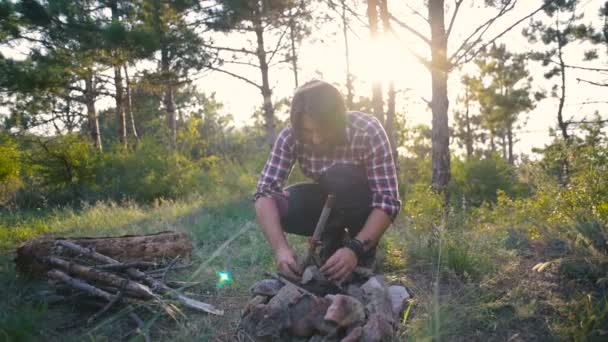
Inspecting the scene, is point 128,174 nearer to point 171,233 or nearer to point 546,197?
point 171,233

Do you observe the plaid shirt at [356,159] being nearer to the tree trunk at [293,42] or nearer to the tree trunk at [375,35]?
the tree trunk at [375,35]

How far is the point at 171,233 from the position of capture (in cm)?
389

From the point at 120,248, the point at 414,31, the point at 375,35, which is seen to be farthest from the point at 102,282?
the point at 375,35

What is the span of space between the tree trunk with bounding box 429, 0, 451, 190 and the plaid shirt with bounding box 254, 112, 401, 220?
11.3 feet

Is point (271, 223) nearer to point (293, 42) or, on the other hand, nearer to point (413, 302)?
point (413, 302)

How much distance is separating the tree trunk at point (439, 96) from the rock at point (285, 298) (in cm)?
400

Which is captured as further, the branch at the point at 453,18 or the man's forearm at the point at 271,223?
the branch at the point at 453,18

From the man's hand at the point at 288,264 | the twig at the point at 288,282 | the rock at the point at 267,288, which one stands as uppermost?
the man's hand at the point at 288,264

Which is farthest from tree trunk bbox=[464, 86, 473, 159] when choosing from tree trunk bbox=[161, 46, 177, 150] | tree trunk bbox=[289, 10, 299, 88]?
tree trunk bbox=[161, 46, 177, 150]

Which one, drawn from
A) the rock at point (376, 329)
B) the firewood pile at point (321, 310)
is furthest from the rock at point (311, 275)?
the rock at point (376, 329)

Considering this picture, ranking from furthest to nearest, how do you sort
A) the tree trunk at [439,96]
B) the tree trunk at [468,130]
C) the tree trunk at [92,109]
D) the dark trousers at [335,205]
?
the tree trunk at [468,130]
the tree trunk at [92,109]
the tree trunk at [439,96]
the dark trousers at [335,205]

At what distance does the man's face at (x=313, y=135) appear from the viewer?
2.33 m

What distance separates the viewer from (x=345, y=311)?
205cm

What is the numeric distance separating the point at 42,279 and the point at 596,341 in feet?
11.9
